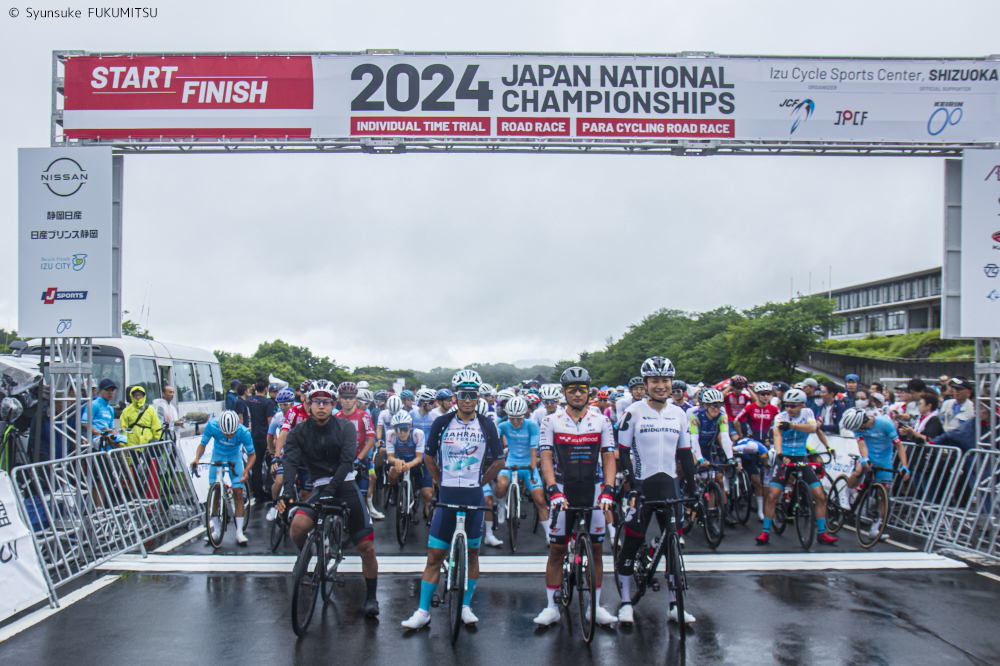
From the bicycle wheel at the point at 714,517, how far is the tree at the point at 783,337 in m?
37.6

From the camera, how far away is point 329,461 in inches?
242

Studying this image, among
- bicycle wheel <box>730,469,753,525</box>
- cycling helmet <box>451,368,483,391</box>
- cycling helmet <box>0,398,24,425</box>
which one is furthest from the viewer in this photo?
bicycle wheel <box>730,469,753,525</box>

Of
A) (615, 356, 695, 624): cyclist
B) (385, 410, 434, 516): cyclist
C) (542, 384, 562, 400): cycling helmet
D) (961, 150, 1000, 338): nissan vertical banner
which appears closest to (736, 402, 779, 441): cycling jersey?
(961, 150, 1000, 338): nissan vertical banner

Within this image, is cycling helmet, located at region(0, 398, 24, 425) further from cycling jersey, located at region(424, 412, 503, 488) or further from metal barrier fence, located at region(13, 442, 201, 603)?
cycling jersey, located at region(424, 412, 503, 488)

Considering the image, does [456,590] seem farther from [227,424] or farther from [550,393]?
[227,424]

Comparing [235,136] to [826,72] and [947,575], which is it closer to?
[826,72]

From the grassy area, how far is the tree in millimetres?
5143

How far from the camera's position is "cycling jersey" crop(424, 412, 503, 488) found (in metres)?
5.88

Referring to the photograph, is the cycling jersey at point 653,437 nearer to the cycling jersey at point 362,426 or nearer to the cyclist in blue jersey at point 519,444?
the cyclist in blue jersey at point 519,444

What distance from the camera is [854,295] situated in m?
85.9

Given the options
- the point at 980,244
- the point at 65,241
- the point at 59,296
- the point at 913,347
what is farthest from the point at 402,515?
the point at 913,347

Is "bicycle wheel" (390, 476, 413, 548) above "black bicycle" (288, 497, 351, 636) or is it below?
below

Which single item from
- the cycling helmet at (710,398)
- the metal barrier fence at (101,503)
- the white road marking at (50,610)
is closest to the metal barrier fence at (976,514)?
the cycling helmet at (710,398)

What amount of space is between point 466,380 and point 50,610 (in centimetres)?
439
